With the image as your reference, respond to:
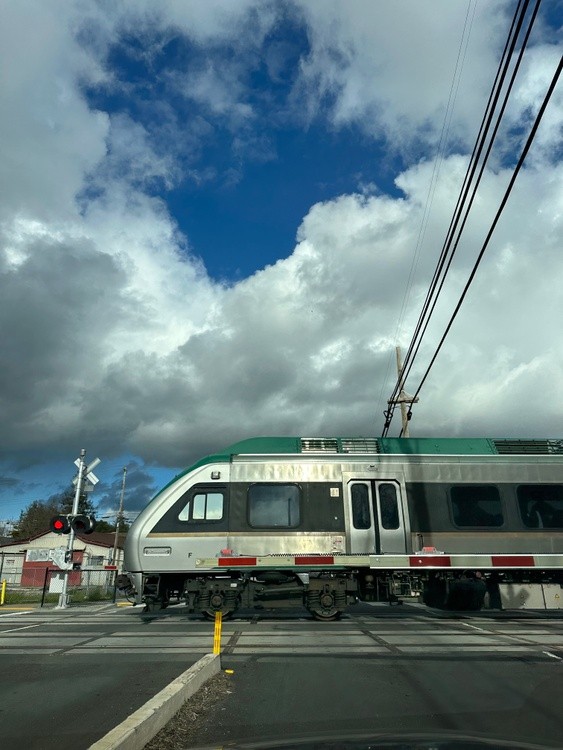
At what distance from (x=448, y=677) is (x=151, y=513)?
7775 millimetres

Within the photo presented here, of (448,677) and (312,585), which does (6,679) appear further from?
(312,585)

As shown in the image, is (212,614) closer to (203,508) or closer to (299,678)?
(203,508)

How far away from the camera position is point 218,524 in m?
13.5

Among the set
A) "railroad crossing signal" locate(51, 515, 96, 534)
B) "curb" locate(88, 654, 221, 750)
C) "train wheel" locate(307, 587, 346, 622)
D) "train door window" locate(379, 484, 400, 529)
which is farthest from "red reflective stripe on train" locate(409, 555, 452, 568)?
"railroad crossing signal" locate(51, 515, 96, 534)

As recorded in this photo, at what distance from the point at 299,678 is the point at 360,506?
265 inches

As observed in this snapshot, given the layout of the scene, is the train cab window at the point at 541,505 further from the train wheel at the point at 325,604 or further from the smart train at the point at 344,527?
the train wheel at the point at 325,604

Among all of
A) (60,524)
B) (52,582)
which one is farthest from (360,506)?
(52,582)

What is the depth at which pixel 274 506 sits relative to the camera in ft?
45.2

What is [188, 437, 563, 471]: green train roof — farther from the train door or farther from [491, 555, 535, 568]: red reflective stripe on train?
[491, 555, 535, 568]: red reflective stripe on train

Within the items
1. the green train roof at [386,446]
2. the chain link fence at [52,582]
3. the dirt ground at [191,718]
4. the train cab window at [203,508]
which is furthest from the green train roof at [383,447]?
the dirt ground at [191,718]

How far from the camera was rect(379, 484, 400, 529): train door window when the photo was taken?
45.3ft

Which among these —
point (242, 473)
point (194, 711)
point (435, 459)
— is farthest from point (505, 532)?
point (194, 711)

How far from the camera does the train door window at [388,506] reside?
13.8 m

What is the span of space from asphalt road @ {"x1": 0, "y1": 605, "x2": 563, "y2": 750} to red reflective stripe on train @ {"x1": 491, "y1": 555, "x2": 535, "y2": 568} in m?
1.27
